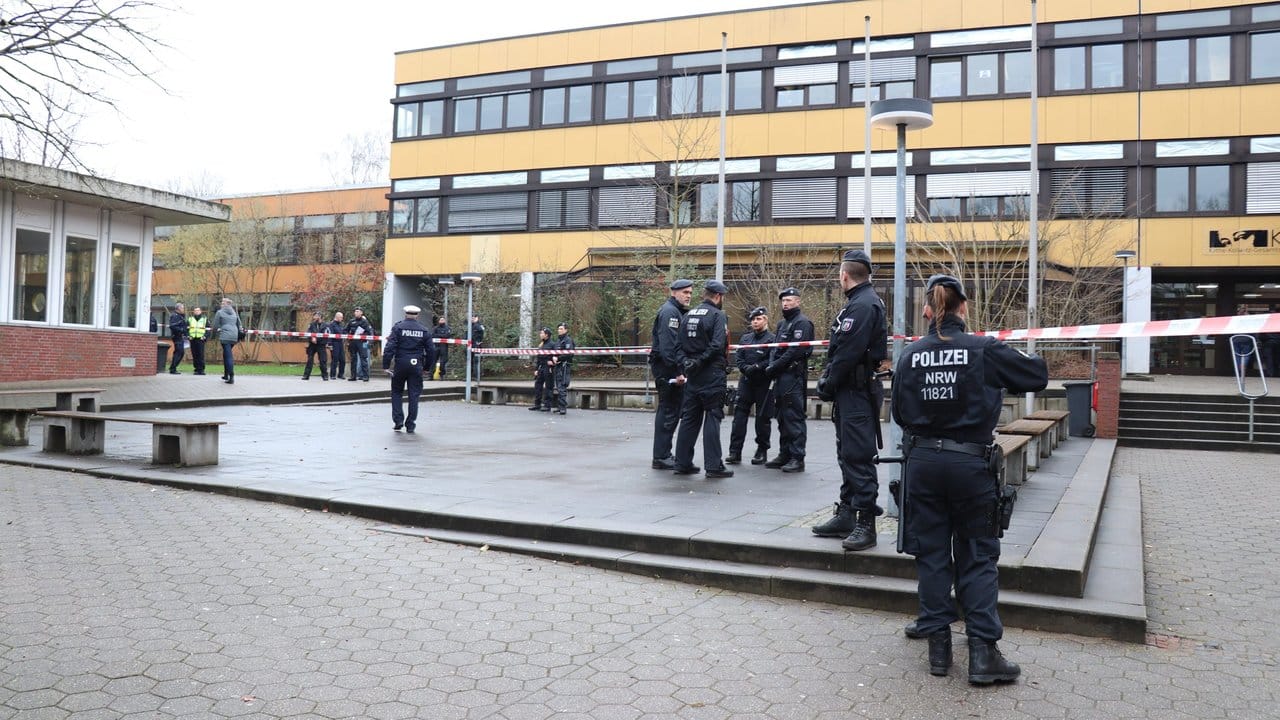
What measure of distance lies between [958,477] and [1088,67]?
28322 millimetres

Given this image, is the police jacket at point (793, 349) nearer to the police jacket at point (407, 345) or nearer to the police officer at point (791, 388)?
the police officer at point (791, 388)

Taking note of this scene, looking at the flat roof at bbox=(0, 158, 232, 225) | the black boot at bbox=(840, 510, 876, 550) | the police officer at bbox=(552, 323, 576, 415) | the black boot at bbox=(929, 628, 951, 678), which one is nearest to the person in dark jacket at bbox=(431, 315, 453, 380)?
the police officer at bbox=(552, 323, 576, 415)

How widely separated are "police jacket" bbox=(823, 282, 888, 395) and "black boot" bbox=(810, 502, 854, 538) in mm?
823

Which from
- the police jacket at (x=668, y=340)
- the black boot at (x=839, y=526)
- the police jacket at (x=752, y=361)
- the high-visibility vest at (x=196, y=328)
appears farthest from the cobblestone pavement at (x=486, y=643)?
the high-visibility vest at (x=196, y=328)

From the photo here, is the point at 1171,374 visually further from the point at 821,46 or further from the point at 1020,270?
the point at 821,46

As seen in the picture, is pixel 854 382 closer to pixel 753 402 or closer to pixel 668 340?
pixel 668 340

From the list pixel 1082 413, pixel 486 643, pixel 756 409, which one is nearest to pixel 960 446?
pixel 486 643

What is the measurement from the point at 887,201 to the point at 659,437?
2204 cm

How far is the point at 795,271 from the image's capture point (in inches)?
1113

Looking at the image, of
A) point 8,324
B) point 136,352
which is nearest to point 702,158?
point 136,352

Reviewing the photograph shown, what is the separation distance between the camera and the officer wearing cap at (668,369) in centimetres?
928

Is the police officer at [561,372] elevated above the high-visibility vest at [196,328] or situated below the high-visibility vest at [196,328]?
below

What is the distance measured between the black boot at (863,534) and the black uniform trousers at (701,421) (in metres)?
3.19

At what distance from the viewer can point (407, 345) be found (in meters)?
13.5
